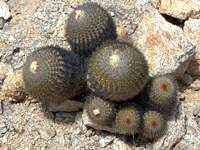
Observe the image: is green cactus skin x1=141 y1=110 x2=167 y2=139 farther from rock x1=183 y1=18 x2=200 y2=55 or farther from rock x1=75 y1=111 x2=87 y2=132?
rock x1=183 y1=18 x2=200 y2=55

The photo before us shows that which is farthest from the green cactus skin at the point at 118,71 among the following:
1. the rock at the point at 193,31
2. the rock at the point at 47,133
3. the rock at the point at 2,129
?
the rock at the point at 193,31

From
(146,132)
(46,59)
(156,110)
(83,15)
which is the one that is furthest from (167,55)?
(46,59)

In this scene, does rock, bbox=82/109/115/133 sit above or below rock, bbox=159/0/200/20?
below

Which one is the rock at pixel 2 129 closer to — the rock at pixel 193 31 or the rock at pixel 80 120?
the rock at pixel 80 120

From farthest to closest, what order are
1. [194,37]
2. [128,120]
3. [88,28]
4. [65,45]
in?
[194,37] → [65,45] → [88,28] → [128,120]

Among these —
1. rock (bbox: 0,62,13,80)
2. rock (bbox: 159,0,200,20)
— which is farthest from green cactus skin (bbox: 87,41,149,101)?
rock (bbox: 159,0,200,20)

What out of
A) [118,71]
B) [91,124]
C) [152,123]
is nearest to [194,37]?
[152,123]

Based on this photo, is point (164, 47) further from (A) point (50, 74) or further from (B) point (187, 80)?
(A) point (50, 74)
